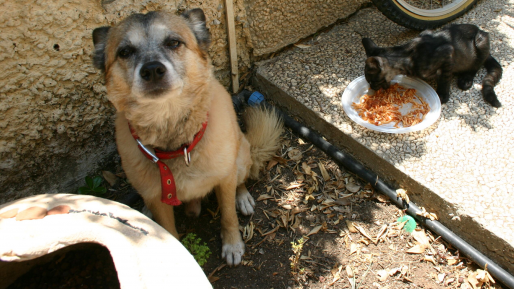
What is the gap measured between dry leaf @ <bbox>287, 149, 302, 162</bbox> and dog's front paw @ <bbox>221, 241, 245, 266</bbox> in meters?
0.99

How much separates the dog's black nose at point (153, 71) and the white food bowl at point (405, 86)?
1.86 meters

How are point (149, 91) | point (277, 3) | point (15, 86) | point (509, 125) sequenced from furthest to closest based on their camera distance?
point (277, 3)
point (509, 125)
point (15, 86)
point (149, 91)

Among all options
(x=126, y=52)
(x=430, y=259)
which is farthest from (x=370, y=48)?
(x=126, y=52)

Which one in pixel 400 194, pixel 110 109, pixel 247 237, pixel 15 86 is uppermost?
pixel 15 86

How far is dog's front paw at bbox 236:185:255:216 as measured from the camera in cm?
296

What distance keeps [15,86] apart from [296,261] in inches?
89.8

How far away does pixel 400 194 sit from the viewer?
2.81m

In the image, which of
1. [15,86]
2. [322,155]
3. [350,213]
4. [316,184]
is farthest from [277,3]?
[15,86]

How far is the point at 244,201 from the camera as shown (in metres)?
2.98

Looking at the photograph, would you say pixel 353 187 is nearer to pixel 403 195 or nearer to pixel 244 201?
pixel 403 195

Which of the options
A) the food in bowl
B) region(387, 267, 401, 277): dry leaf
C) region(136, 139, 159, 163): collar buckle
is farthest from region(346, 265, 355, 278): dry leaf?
region(136, 139, 159, 163): collar buckle

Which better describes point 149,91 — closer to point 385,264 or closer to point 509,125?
point 385,264

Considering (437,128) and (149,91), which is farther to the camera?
(437,128)

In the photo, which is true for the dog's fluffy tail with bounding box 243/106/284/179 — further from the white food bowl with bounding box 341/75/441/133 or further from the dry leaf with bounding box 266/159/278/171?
the white food bowl with bounding box 341/75/441/133
